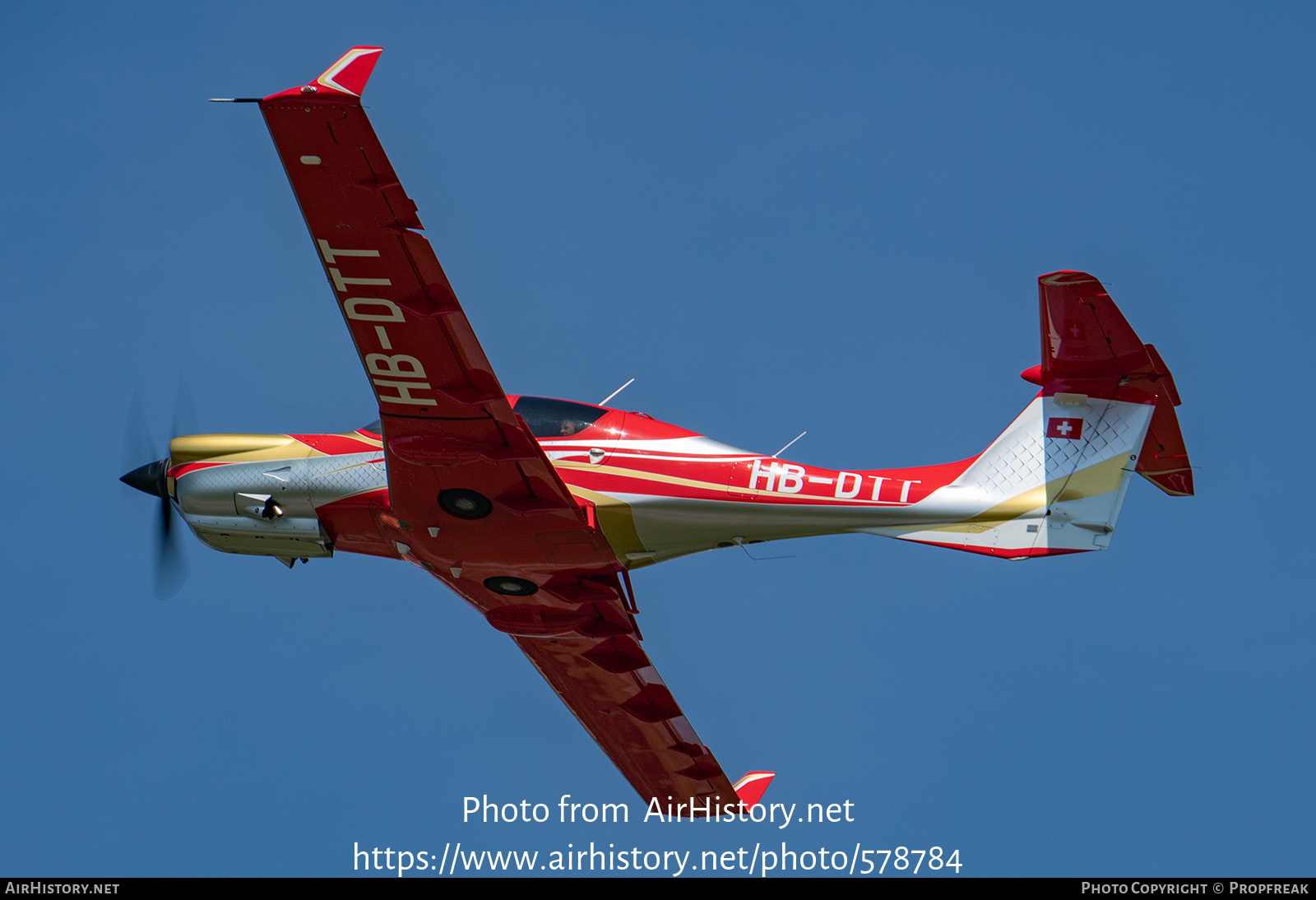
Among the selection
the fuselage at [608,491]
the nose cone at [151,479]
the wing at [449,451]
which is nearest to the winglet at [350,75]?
the wing at [449,451]

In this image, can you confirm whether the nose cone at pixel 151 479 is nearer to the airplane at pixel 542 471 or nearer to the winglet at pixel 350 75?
the airplane at pixel 542 471

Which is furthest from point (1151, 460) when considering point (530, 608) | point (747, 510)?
point (530, 608)

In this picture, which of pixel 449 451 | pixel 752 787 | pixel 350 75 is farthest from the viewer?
pixel 752 787

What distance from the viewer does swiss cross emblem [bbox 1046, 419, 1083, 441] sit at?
672 inches

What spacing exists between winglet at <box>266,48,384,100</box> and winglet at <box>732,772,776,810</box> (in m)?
14.3

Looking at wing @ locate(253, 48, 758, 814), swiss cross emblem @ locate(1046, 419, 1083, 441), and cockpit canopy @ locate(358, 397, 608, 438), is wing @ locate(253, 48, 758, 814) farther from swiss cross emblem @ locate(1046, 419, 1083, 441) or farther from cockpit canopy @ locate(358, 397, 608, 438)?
swiss cross emblem @ locate(1046, 419, 1083, 441)

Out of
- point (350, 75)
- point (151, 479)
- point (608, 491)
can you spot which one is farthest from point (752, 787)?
point (350, 75)

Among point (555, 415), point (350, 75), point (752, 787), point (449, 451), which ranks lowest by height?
point (752, 787)

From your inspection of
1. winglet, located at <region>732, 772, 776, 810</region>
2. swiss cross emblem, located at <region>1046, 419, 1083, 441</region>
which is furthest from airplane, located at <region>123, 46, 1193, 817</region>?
winglet, located at <region>732, 772, 776, 810</region>

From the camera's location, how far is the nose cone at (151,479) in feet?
65.4

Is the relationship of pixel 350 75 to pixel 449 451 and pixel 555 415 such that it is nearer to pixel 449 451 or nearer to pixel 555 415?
pixel 449 451

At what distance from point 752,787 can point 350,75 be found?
14.8 m

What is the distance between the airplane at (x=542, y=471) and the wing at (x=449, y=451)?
0.09 feet

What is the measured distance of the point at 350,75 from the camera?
13.4m
